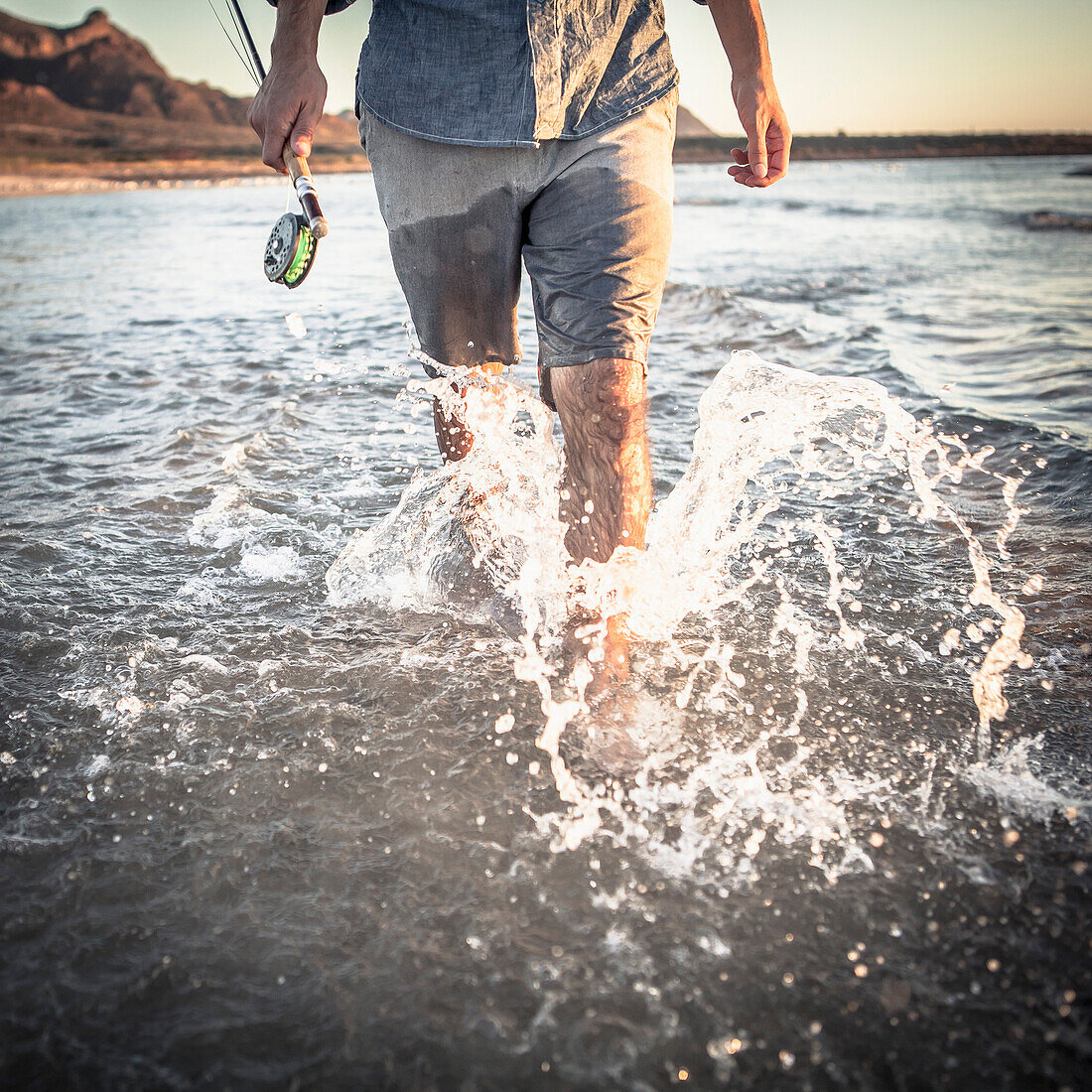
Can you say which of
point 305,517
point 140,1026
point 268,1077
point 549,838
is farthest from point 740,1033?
point 305,517

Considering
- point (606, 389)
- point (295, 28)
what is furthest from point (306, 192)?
point (606, 389)

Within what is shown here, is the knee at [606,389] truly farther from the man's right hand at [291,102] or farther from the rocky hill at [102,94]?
the rocky hill at [102,94]

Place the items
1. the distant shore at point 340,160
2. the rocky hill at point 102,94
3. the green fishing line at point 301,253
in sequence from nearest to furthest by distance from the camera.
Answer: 1. the green fishing line at point 301,253
2. the distant shore at point 340,160
3. the rocky hill at point 102,94

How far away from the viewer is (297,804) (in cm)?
167

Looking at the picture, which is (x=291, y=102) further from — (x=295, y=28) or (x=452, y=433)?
(x=452, y=433)

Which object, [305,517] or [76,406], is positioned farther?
[76,406]

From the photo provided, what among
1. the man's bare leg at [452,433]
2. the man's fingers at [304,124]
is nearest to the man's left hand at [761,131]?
the man's bare leg at [452,433]

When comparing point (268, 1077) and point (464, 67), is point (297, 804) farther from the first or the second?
point (464, 67)

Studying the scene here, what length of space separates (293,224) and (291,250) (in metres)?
→ 0.08

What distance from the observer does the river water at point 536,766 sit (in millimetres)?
1244

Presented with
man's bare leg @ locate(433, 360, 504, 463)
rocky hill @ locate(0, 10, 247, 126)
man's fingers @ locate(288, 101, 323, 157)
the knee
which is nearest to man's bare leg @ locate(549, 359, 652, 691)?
the knee

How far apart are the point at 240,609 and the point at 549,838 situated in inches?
52.1

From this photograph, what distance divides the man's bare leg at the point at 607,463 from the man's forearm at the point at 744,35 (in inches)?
36.6

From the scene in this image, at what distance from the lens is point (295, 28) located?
76.4 inches
